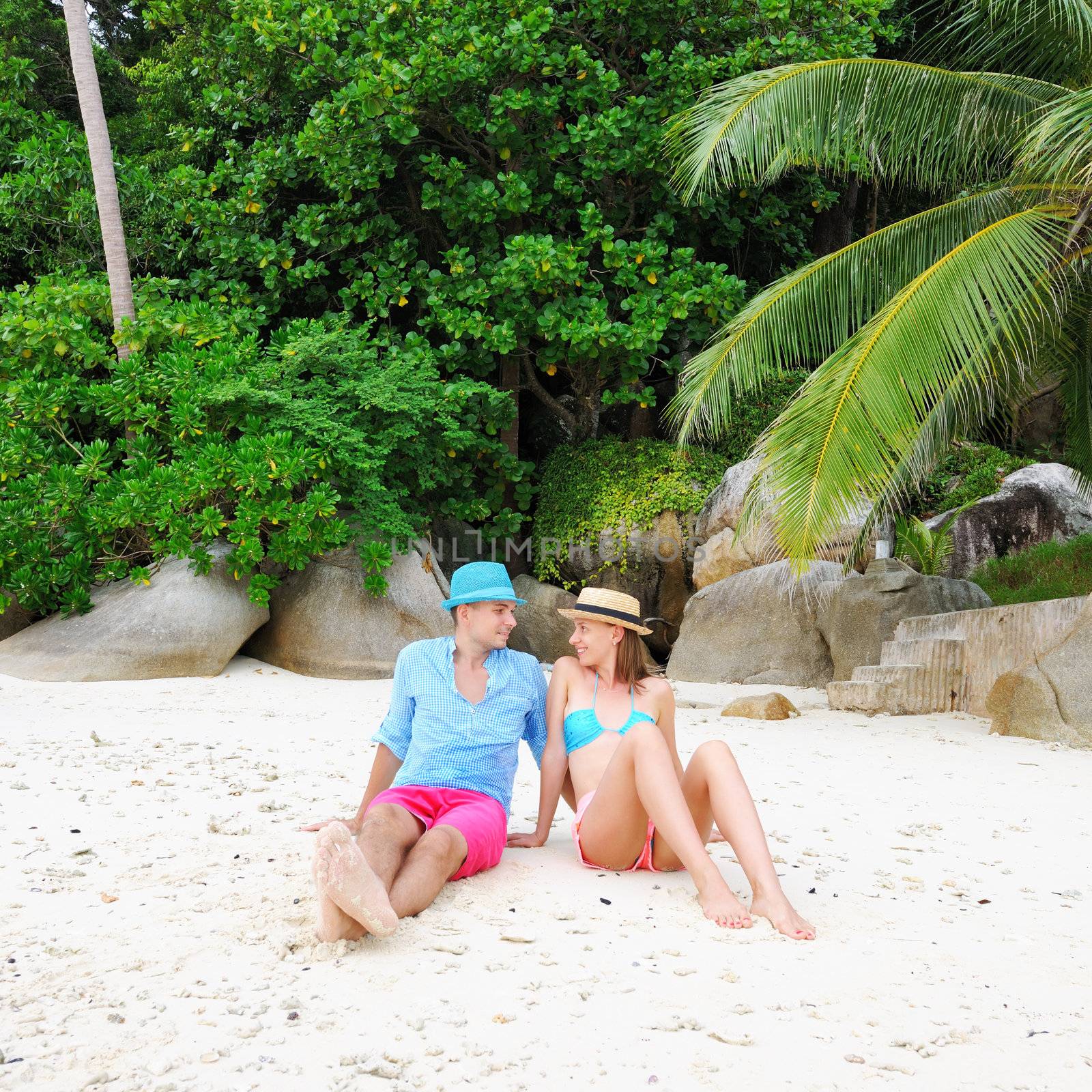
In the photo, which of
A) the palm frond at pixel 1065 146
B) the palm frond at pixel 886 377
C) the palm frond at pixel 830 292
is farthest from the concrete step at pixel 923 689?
the palm frond at pixel 1065 146

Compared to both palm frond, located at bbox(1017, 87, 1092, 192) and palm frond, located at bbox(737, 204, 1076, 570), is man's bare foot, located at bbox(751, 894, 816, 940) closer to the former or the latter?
palm frond, located at bbox(737, 204, 1076, 570)

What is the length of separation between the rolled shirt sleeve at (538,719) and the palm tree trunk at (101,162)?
7.56 m

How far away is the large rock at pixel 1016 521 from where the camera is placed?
1087 cm

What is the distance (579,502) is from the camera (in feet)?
38.0

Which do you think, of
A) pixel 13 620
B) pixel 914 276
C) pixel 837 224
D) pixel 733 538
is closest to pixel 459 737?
pixel 914 276

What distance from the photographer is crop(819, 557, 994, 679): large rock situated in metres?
8.44

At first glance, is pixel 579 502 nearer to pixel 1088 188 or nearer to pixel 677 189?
pixel 677 189

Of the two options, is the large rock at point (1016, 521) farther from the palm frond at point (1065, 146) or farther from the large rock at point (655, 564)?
the palm frond at point (1065, 146)

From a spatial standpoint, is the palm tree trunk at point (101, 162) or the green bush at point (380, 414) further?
the palm tree trunk at point (101, 162)

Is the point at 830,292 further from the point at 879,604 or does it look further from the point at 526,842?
the point at 526,842

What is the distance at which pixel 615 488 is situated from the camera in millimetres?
11367

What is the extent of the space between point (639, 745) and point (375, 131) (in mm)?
9148

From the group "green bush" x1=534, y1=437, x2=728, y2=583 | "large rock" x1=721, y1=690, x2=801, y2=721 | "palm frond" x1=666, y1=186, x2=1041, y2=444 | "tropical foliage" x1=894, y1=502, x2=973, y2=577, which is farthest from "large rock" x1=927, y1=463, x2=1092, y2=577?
"large rock" x1=721, y1=690, x2=801, y2=721

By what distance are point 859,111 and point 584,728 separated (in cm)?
548
